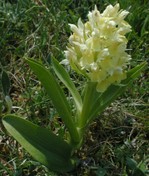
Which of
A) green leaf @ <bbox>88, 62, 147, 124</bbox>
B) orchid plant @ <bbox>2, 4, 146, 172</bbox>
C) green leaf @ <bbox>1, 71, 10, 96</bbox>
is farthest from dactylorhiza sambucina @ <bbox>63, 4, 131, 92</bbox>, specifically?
green leaf @ <bbox>1, 71, 10, 96</bbox>

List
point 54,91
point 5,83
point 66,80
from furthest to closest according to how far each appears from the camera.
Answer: point 5,83, point 66,80, point 54,91

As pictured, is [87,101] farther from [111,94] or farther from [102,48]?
[102,48]

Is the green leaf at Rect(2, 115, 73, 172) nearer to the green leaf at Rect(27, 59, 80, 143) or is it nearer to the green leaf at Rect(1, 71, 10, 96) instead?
the green leaf at Rect(27, 59, 80, 143)

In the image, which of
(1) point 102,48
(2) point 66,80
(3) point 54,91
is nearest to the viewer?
(1) point 102,48

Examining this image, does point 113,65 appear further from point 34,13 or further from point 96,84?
point 34,13

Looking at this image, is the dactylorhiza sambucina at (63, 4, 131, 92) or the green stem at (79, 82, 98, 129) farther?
the green stem at (79, 82, 98, 129)

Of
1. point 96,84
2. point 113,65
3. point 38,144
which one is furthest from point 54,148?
point 113,65

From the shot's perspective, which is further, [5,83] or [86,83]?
[5,83]

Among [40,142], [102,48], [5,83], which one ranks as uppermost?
[102,48]

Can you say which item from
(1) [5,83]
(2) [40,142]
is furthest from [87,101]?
(1) [5,83]
